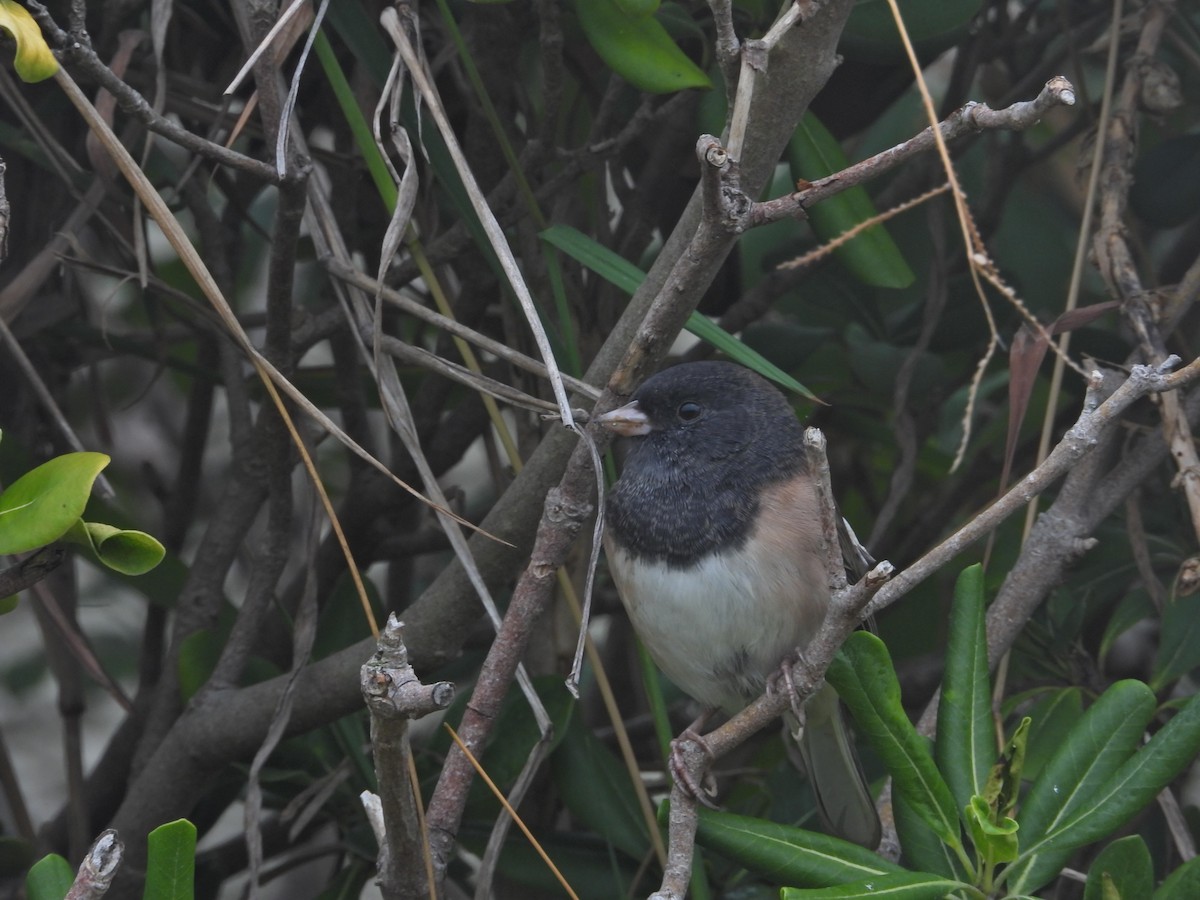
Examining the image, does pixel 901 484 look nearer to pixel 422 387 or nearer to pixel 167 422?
pixel 422 387

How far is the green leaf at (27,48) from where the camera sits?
109cm

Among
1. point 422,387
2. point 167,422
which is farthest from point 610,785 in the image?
point 167,422

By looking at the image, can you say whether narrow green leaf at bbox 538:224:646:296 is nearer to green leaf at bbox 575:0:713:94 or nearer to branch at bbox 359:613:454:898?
green leaf at bbox 575:0:713:94

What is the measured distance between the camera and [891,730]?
1.21 metres

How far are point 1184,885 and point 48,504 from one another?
3.42 feet

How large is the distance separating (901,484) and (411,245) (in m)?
0.77

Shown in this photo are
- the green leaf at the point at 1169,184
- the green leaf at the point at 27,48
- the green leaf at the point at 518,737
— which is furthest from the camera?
the green leaf at the point at 1169,184

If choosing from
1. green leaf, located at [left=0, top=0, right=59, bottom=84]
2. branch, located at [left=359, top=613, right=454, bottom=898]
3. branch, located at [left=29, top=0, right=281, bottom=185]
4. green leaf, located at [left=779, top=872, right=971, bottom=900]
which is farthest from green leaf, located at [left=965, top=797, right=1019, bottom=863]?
green leaf, located at [left=0, top=0, right=59, bottom=84]

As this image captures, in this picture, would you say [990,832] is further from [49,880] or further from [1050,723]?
[49,880]

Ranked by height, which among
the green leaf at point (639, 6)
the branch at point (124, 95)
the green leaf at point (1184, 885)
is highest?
the green leaf at point (639, 6)

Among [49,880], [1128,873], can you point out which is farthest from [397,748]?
[1128,873]

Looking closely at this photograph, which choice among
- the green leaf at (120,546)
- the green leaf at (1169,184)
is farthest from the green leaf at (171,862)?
the green leaf at (1169,184)

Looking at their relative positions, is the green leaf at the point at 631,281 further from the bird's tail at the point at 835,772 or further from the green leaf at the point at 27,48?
the green leaf at the point at 27,48

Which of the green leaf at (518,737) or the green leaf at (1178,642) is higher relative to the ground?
the green leaf at (1178,642)
